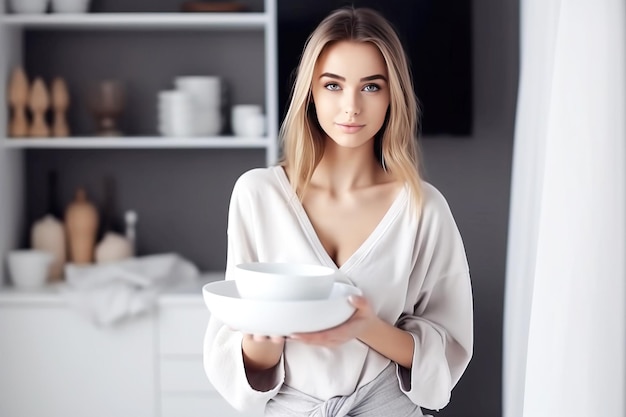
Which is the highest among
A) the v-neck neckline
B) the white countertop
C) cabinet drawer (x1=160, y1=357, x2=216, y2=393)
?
the v-neck neckline

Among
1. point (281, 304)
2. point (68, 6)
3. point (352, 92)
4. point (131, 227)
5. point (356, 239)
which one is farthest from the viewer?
point (131, 227)

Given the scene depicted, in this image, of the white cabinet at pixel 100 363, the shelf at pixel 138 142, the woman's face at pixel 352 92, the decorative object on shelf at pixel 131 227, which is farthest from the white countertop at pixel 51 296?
the woman's face at pixel 352 92

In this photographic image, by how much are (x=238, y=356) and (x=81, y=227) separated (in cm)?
193

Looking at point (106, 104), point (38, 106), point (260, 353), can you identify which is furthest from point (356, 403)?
point (38, 106)

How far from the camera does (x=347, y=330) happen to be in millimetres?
1360

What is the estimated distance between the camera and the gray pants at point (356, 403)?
1.49 m

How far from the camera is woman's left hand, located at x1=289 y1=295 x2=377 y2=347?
1.34 meters

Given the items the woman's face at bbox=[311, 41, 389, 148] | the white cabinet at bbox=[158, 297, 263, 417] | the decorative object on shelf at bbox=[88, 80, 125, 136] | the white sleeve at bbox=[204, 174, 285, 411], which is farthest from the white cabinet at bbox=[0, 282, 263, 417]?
the woman's face at bbox=[311, 41, 389, 148]

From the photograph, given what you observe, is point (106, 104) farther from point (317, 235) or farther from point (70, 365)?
point (317, 235)

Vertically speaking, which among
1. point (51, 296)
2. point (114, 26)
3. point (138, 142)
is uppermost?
point (114, 26)

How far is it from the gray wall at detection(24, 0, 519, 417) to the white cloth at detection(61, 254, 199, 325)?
9.3 inches

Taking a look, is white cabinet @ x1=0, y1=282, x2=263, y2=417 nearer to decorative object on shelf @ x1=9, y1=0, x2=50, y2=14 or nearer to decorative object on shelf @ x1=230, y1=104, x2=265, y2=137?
decorative object on shelf @ x1=230, y1=104, x2=265, y2=137

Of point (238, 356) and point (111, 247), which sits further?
point (111, 247)

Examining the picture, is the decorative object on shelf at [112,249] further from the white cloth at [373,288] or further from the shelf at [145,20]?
the white cloth at [373,288]
